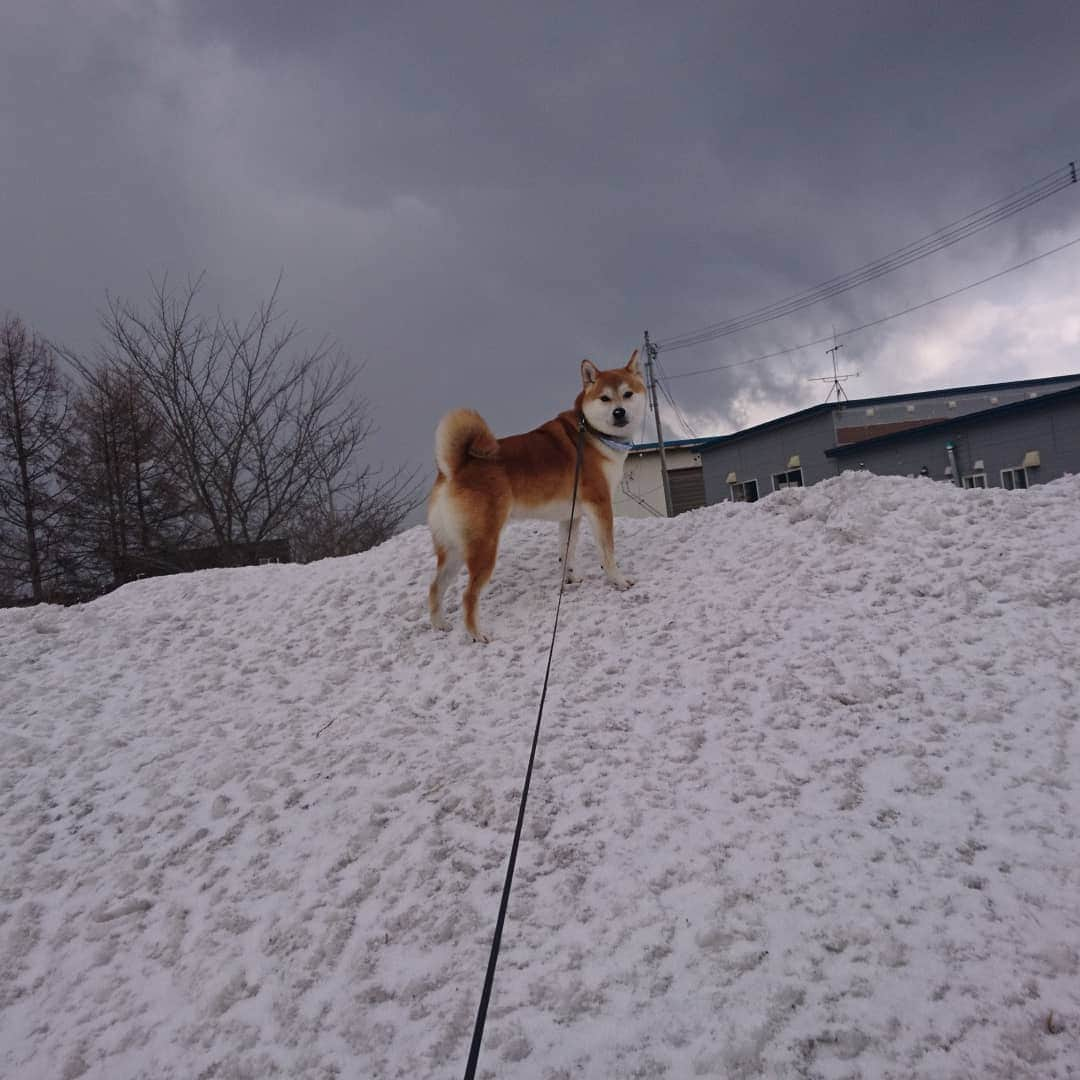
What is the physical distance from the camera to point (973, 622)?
4.12 metres

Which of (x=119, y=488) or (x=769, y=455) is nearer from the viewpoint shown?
(x=119, y=488)

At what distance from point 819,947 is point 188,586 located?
23.8ft

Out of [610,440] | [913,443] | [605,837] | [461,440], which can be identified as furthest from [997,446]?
[605,837]

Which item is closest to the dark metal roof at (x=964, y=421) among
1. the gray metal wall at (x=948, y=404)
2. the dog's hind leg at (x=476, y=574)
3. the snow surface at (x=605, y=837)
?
the gray metal wall at (x=948, y=404)

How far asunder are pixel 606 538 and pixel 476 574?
1300 mm

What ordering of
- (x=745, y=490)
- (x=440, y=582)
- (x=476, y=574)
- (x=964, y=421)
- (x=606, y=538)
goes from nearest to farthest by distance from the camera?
1. (x=476, y=574)
2. (x=440, y=582)
3. (x=606, y=538)
4. (x=964, y=421)
5. (x=745, y=490)

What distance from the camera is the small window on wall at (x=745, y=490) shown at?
89.1 feet

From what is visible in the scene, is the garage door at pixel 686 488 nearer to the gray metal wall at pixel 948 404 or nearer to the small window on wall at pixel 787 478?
the small window on wall at pixel 787 478

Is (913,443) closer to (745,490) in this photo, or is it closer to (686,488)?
(745,490)

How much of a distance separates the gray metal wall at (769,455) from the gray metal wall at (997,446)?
144cm

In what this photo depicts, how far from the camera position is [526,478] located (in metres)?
5.51

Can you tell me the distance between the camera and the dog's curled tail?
533cm

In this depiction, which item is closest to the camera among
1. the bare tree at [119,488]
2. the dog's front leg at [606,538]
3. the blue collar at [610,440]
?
the dog's front leg at [606,538]

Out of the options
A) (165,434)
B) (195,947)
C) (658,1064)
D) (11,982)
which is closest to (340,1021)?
(195,947)
